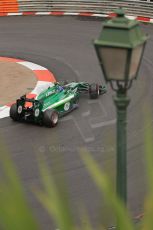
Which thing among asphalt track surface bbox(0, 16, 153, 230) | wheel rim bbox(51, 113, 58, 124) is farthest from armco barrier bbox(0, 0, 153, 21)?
wheel rim bbox(51, 113, 58, 124)

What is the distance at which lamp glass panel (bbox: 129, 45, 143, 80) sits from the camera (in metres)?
3.27

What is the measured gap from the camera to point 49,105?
1052cm

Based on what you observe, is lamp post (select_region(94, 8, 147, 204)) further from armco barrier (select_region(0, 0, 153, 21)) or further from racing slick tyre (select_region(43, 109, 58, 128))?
armco barrier (select_region(0, 0, 153, 21))

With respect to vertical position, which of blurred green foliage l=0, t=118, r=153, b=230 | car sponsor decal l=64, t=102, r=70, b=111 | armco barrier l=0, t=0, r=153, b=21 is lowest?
armco barrier l=0, t=0, r=153, b=21

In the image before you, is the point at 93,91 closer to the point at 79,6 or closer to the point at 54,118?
the point at 54,118

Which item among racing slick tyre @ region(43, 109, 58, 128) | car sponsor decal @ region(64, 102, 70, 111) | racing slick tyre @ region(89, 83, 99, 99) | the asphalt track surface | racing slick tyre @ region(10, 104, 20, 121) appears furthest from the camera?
racing slick tyre @ region(89, 83, 99, 99)

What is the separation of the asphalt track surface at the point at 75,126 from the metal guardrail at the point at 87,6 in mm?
1136

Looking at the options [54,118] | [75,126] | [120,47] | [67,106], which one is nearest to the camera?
[120,47]

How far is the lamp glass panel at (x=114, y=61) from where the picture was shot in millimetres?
3268

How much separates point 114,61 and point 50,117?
6.78m

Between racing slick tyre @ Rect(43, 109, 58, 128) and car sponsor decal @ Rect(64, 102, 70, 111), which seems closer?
racing slick tyre @ Rect(43, 109, 58, 128)

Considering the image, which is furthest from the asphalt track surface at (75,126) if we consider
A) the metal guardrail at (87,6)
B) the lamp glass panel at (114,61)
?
the metal guardrail at (87,6)

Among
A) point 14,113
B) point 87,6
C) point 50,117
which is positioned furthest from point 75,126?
point 87,6

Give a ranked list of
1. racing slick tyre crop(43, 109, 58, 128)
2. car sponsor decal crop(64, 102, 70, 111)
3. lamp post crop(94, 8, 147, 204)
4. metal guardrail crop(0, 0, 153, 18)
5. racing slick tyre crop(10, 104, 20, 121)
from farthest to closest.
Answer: metal guardrail crop(0, 0, 153, 18), car sponsor decal crop(64, 102, 70, 111), racing slick tyre crop(10, 104, 20, 121), racing slick tyre crop(43, 109, 58, 128), lamp post crop(94, 8, 147, 204)
